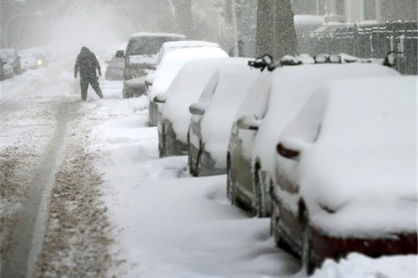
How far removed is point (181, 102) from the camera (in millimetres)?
15461

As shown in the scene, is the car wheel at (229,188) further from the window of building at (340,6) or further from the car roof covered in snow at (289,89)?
the window of building at (340,6)

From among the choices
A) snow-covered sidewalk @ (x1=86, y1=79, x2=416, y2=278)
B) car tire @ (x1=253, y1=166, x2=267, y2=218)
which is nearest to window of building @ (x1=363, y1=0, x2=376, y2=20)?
snow-covered sidewalk @ (x1=86, y1=79, x2=416, y2=278)

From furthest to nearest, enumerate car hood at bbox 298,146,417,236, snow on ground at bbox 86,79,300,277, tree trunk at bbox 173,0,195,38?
tree trunk at bbox 173,0,195,38 < snow on ground at bbox 86,79,300,277 < car hood at bbox 298,146,417,236

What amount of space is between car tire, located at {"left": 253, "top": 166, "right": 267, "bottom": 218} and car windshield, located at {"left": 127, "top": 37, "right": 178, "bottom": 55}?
22.0 m

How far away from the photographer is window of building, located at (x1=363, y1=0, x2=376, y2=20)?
49.6m

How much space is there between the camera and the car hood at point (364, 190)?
6656 millimetres

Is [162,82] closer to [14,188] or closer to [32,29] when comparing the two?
[14,188]

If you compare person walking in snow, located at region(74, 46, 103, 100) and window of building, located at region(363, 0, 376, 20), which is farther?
window of building, located at region(363, 0, 376, 20)

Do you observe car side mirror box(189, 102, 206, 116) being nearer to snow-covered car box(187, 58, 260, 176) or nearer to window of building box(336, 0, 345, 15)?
snow-covered car box(187, 58, 260, 176)

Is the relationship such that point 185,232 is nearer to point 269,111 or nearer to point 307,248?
point 269,111

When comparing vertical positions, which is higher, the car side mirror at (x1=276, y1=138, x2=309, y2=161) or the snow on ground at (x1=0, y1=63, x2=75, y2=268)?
the car side mirror at (x1=276, y1=138, x2=309, y2=161)

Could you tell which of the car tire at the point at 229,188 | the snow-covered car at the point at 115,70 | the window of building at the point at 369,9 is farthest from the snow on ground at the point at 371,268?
the window of building at the point at 369,9

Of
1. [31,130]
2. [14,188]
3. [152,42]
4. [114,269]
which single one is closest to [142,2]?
[152,42]

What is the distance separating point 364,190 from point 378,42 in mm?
27801
